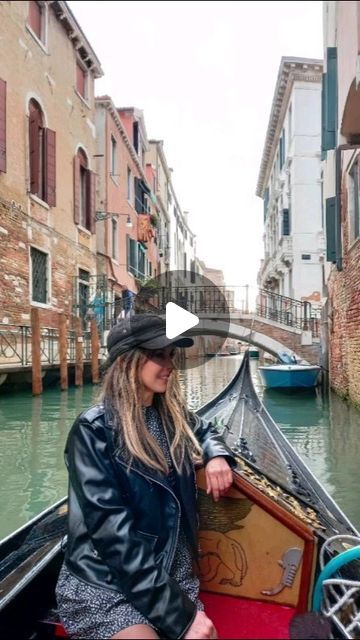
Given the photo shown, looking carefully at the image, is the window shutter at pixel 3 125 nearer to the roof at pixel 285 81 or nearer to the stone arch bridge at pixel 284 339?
the stone arch bridge at pixel 284 339

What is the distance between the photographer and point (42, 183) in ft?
23.5

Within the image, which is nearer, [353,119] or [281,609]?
[281,609]

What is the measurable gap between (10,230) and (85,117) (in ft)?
10.5

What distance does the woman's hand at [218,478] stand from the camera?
3.00ft

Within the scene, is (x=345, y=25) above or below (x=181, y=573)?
above

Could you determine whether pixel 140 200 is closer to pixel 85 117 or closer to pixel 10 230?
pixel 85 117

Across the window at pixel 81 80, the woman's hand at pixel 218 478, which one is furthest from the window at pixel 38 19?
the woman's hand at pixel 218 478

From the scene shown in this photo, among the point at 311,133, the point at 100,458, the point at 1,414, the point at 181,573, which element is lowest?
the point at 1,414

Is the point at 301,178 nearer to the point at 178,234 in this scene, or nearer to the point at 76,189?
Result: the point at 76,189

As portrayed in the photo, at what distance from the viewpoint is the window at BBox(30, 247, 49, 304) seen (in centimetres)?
688

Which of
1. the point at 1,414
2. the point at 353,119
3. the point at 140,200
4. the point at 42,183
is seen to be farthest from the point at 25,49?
the point at 140,200

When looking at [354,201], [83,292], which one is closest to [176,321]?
[354,201]

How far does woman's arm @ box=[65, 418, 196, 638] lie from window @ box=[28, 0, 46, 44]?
730 cm

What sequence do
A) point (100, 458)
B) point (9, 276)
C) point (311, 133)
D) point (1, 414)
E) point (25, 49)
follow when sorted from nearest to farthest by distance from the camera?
point (100, 458) → point (1, 414) → point (9, 276) → point (25, 49) → point (311, 133)
